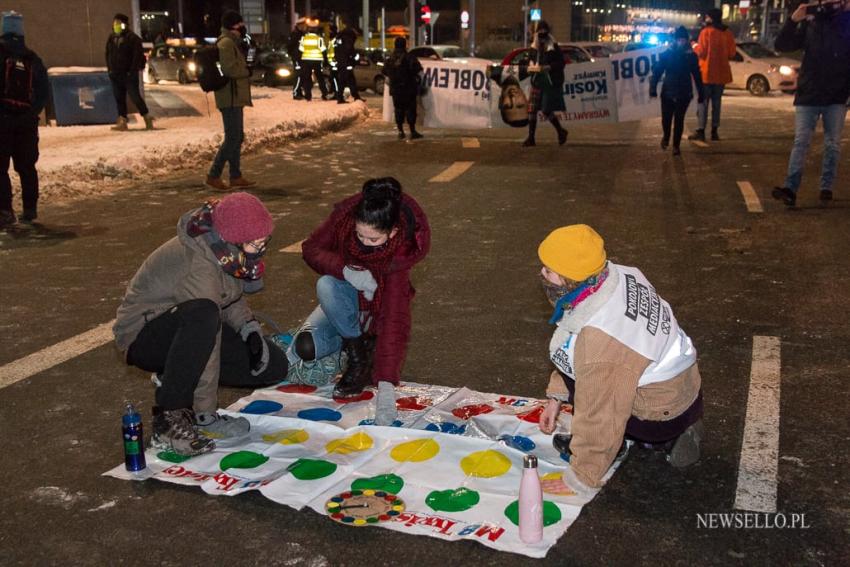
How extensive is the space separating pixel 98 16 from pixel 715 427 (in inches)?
686

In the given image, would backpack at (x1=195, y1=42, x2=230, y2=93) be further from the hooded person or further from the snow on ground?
the hooded person

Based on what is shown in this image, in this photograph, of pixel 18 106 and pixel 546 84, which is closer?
pixel 18 106

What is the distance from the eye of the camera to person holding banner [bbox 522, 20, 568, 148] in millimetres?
15523

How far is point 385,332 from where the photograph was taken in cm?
459

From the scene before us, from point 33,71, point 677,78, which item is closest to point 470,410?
point 33,71

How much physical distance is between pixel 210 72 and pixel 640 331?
27.8 ft

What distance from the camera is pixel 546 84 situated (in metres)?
15.7

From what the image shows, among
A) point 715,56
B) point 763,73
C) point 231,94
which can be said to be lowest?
point 763,73

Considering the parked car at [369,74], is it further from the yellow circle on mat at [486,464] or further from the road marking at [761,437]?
the yellow circle on mat at [486,464]

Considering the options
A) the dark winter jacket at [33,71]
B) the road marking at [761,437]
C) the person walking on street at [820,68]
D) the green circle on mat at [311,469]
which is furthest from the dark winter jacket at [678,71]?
the green circle on mat at [311,469]

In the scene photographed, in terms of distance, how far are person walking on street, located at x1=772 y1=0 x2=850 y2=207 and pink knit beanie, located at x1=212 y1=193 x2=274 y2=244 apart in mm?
7010

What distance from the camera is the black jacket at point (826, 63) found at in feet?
29.9

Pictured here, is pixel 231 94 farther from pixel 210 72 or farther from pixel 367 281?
pixel 367 281

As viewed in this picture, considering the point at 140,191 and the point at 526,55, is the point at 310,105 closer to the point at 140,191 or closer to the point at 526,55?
the point at 526,55
